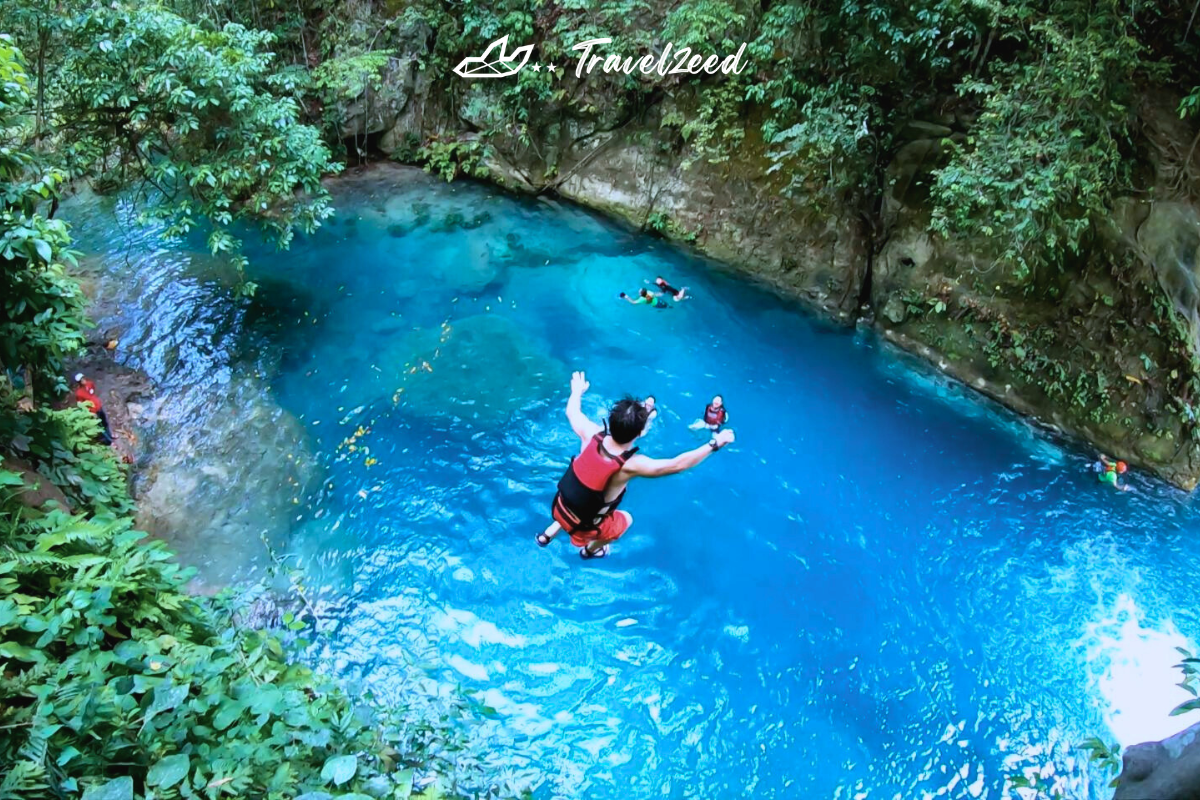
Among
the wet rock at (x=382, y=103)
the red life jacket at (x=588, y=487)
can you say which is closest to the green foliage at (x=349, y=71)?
the wet rock at (x=382, y=103)

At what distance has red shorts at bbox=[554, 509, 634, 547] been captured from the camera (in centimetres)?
566

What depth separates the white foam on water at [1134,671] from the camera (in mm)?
6203

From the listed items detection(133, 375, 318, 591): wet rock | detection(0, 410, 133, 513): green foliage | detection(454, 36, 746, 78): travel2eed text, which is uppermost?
detection(454, 36, 746, 78): travel2eed text

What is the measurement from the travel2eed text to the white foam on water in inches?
386

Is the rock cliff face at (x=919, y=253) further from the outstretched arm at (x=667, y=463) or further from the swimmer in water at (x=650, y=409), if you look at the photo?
the outstretched arm at (x=667, y=463)

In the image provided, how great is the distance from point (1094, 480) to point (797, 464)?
408cm

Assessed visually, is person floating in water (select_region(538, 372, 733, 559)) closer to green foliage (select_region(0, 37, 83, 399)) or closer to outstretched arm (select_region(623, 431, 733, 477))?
outstretched arm (select_region(623, 431, 733, 477))

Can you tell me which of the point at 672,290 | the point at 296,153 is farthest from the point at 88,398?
the point at 672,290

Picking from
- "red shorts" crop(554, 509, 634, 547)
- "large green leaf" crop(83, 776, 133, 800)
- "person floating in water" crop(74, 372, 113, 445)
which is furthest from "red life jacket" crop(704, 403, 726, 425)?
"person floating in water" crop(74, 372, 113, 445)

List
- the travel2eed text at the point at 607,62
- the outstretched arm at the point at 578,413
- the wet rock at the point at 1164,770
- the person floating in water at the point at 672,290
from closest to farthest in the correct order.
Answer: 1. the wet rock at the point at 1164,770
2. the outstretched arm at the point at 578,413
3. the person floating in water at the point at 672,290
4. the travel2eed text at the point at 607,62

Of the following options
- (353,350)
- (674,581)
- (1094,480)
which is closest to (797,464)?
(674,581)

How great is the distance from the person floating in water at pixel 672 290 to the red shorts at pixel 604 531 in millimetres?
5996

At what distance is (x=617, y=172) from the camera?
13.3 m

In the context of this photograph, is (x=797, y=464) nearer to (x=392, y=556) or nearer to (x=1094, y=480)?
(x=1094, y=480)
